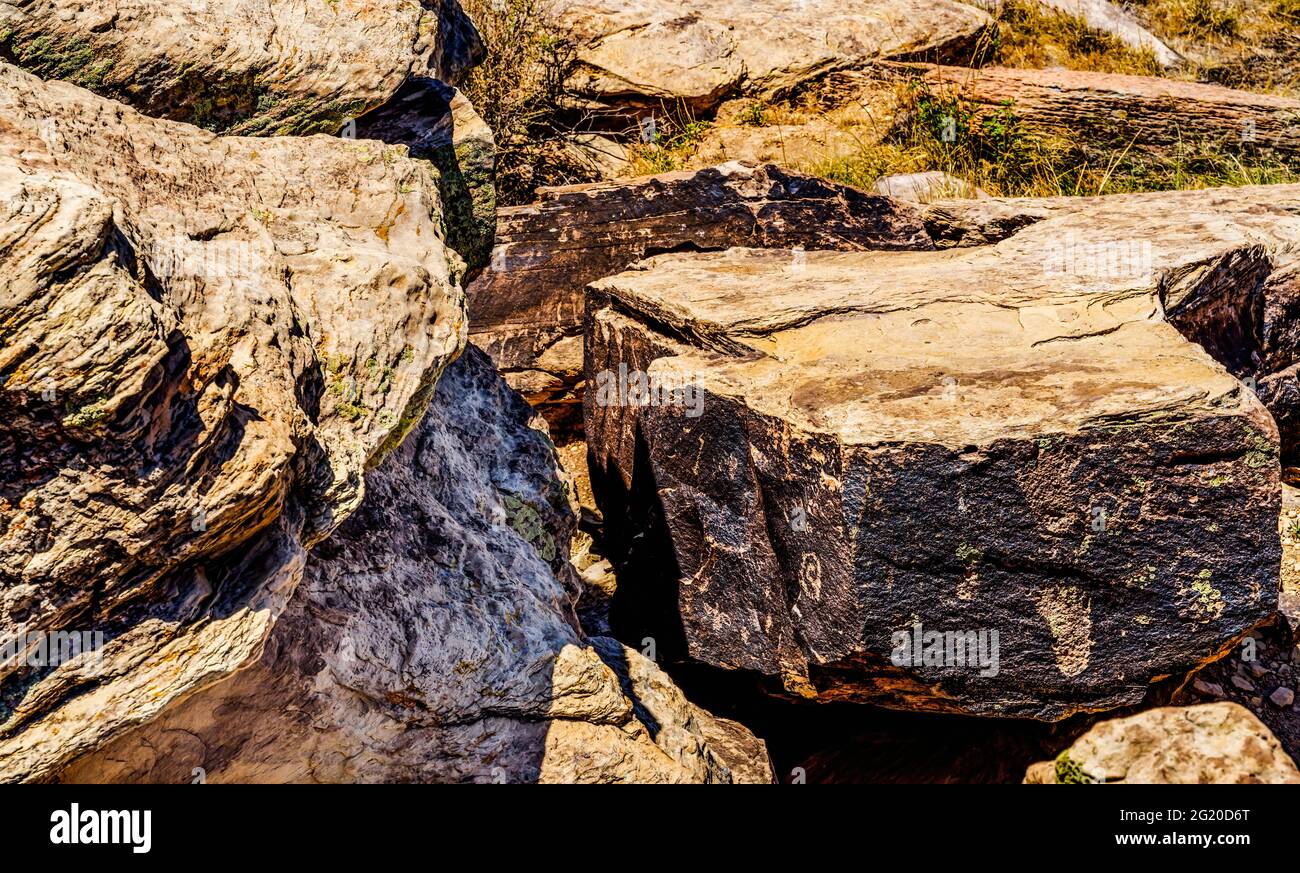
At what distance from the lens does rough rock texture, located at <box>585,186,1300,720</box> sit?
10.1 feet

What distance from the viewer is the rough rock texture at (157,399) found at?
2.11m

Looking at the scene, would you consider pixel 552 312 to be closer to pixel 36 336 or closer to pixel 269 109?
pixel 269 109

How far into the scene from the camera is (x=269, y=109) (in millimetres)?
3703

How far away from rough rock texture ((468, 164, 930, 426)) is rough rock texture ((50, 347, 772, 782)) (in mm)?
1542

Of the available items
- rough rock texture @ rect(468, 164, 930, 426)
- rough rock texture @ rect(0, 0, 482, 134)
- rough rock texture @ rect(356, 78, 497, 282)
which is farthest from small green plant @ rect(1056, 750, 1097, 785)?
rough rock texture @ rect(0, 0, 482, 134)

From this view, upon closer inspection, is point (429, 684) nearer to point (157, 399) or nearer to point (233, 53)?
point (157, 399)

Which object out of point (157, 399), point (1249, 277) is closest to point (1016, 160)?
point (1249, 277)

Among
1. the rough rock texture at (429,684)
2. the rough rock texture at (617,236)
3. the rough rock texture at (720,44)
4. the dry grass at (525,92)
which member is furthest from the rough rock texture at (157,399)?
the rough rock texture at (720,44)

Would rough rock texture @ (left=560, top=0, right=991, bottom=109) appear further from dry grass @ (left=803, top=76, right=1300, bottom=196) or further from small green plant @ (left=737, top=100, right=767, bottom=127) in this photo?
dry grass @ (left=803, top=76, right=1300, bottom=196)

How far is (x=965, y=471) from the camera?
3061mm

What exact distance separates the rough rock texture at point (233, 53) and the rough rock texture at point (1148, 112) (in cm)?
396

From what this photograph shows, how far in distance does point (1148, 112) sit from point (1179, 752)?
14.8ft

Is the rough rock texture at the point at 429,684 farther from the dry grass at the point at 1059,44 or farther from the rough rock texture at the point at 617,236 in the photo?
the dry grass at the point at 1059,44
